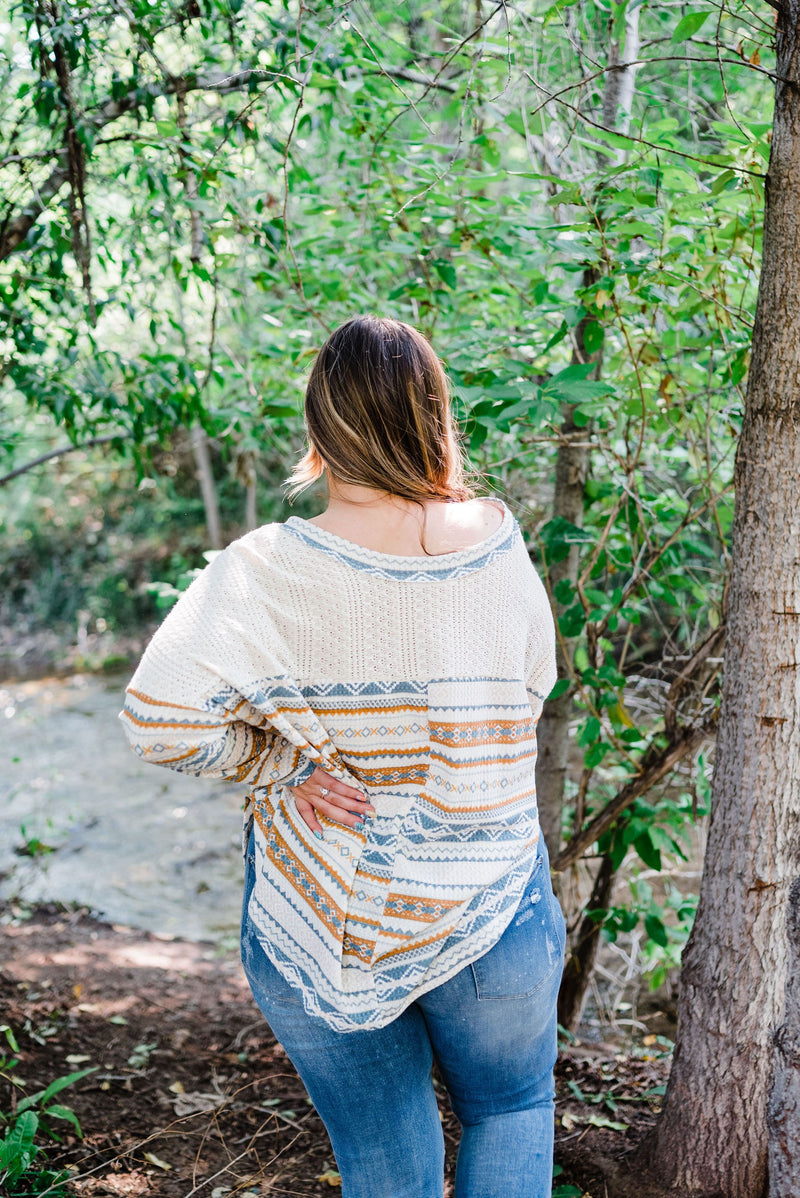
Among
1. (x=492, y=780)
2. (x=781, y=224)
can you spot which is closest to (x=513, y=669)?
(x=492, y=780)

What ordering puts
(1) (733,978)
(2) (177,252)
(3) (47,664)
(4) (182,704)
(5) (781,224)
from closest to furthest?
1. (4) (182,704)
2. (5) (781,224)
3. (1) (733,978)
4. (2) (177,252)
5. (3) (47,664)

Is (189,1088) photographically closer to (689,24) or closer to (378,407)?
(378,407)

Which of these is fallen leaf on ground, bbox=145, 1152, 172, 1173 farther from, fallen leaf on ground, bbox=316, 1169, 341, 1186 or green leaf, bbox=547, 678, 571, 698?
green leaf, bbox=547, 678, 571, 698

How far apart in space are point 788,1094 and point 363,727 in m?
0.96

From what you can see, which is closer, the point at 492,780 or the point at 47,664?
the point at 492,780

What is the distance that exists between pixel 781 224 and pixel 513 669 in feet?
2.78

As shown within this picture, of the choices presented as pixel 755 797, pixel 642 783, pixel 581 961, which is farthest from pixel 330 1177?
pixel 755 797

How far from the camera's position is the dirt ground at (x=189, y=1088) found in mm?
1894

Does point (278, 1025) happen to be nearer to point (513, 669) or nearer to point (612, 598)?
point (513, 669)

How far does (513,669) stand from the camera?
1.25 metres

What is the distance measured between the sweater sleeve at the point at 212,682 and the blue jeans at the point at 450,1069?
→ 0.30 meters

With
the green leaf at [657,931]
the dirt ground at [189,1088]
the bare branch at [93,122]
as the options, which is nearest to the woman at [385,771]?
the dirt ground at [189,1088]

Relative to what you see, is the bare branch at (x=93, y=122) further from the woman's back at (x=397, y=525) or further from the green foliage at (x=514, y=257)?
the woman's back at (x=397, y=525)

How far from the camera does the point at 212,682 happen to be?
1.12 m
